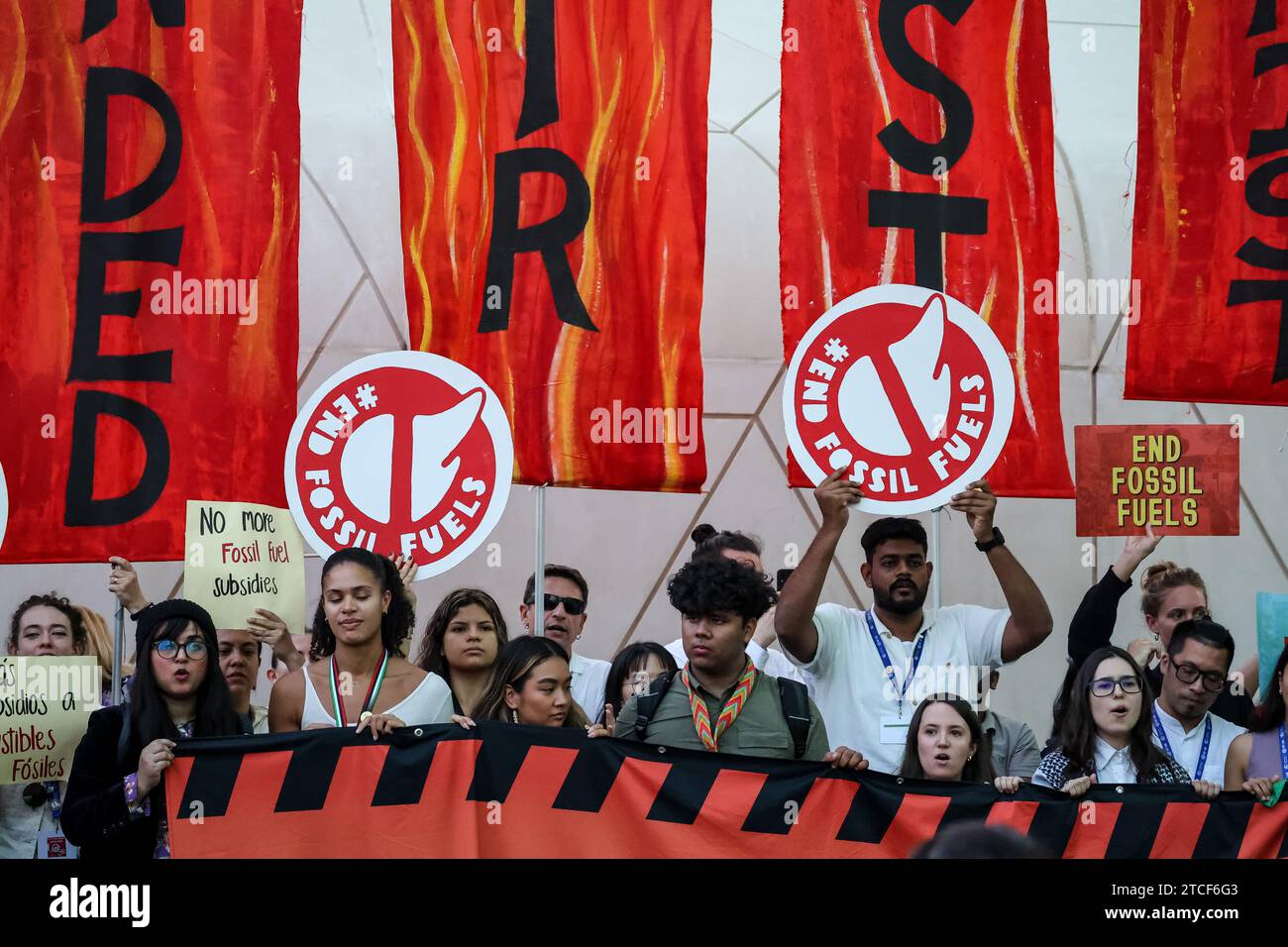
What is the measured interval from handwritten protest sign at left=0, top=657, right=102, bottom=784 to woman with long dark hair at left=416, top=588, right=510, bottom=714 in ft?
3.96

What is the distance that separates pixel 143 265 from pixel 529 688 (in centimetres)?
279

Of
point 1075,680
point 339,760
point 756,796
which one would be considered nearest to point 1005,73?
point 1075,680

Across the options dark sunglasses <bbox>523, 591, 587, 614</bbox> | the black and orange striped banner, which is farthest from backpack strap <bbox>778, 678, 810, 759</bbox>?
dark sunglasses <bbox>523, 591, 587, 614</bbox>

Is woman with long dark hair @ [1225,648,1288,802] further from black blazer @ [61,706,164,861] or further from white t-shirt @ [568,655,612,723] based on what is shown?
black blazer @ [61,706,164,861]

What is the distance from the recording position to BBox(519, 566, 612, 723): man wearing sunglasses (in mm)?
7020

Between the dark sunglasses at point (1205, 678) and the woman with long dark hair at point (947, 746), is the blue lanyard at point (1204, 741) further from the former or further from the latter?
the woman with long dark hair at point (947, 746)

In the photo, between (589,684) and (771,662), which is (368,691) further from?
(771,662)

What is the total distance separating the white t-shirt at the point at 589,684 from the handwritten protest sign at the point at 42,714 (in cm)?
186

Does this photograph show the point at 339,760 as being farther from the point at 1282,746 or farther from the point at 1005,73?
Answer: the point at 1005,73

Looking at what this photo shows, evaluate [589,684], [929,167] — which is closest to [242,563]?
[589,684]

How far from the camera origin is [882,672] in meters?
6.09

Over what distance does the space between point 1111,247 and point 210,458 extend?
599cm
